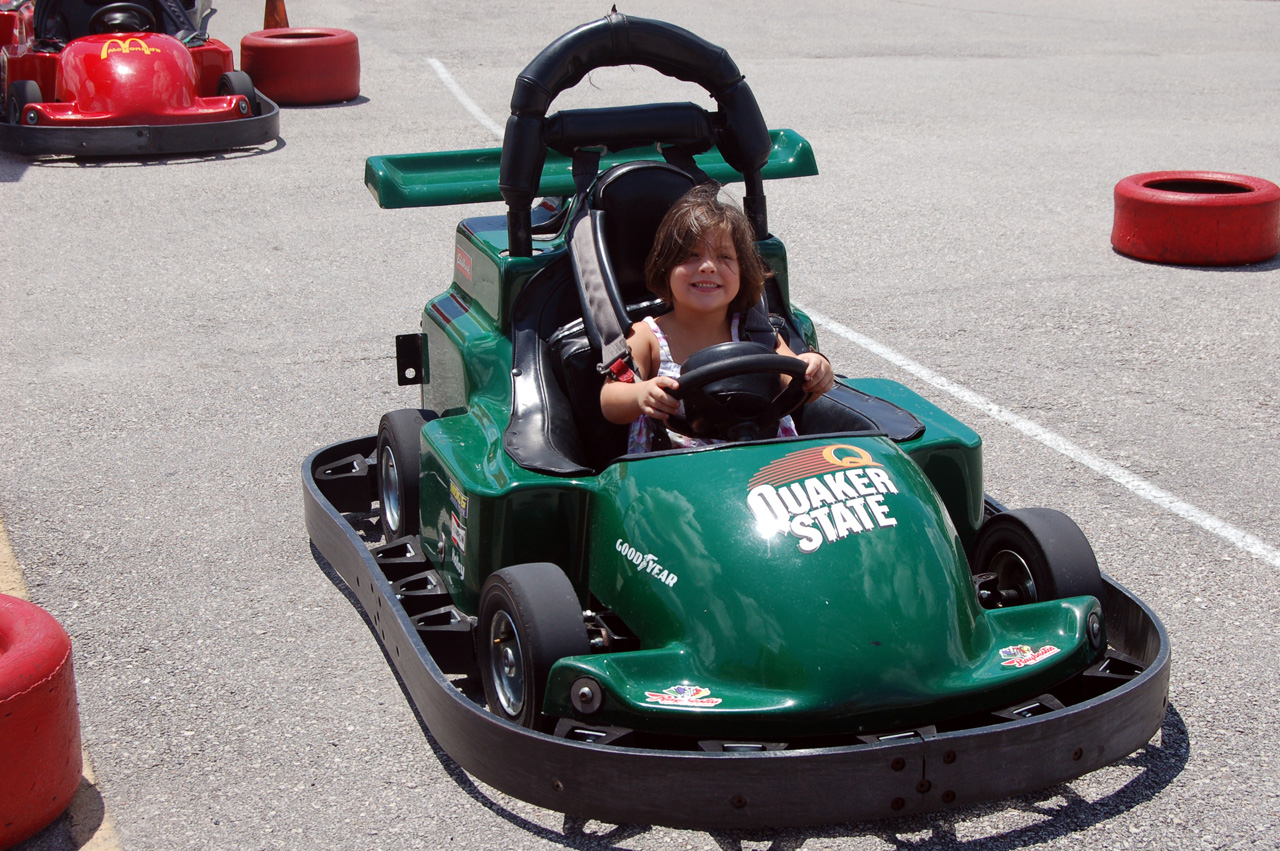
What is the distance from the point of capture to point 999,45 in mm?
15078

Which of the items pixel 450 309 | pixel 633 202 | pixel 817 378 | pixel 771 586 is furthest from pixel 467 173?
pixel 771 586

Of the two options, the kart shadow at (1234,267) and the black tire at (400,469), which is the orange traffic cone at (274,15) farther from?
the black tire at (400,469)

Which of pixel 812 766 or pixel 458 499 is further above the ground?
pixel 458 499

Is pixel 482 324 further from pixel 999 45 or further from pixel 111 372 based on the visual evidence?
pixel 999 45

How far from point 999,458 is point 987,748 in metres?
2.44

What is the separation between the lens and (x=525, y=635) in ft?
9.97

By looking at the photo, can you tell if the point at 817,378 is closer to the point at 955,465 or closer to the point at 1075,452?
the point at 955,465

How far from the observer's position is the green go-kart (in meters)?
2.80

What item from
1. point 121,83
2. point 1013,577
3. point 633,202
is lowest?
point 1013,577

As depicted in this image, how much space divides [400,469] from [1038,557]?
1858 millimetres

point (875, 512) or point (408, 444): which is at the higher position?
point (875, 512)

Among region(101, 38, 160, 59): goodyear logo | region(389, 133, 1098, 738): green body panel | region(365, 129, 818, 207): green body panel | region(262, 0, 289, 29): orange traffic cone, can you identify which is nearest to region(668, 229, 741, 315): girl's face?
region(389, 133, 1098, 738): green body panel

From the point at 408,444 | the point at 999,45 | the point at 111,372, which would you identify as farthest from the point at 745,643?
the point at 999,45

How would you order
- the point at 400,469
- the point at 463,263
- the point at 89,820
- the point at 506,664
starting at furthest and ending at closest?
the point at 463,263, the point at 400,469, the point at 506,664, the point at 89,820
